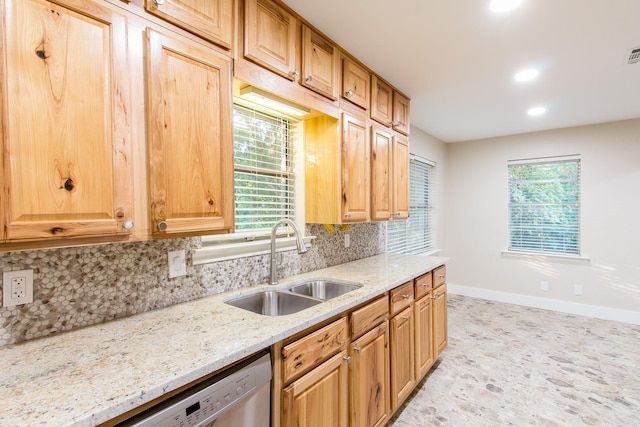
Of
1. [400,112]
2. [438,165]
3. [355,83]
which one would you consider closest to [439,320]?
[400,112]

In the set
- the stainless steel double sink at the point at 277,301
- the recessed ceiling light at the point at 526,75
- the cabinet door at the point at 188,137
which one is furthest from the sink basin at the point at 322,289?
the recessed ceiling light at the point at 526,75

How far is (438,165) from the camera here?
4848mm

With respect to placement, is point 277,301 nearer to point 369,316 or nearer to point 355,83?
point 369,316

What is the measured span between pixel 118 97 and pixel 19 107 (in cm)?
26

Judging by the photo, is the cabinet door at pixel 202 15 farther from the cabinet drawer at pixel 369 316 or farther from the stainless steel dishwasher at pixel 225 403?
the cabinet drawer at pixel 369 316

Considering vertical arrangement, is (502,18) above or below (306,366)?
above

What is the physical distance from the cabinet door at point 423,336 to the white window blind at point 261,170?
4.01ft

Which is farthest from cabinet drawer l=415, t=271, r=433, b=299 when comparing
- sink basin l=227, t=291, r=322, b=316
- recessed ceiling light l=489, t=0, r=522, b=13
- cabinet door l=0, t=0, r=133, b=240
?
cabinet door l=0, t=0, r=133, b=240

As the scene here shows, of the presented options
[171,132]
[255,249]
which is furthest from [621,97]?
[171,132]

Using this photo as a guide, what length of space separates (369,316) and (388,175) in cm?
134

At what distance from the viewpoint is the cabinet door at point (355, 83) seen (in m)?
2.15

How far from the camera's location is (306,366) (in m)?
1.31

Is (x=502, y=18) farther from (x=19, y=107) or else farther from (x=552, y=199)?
(x=552, y=199)

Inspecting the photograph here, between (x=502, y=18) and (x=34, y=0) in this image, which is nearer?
(x=34, y=0)
